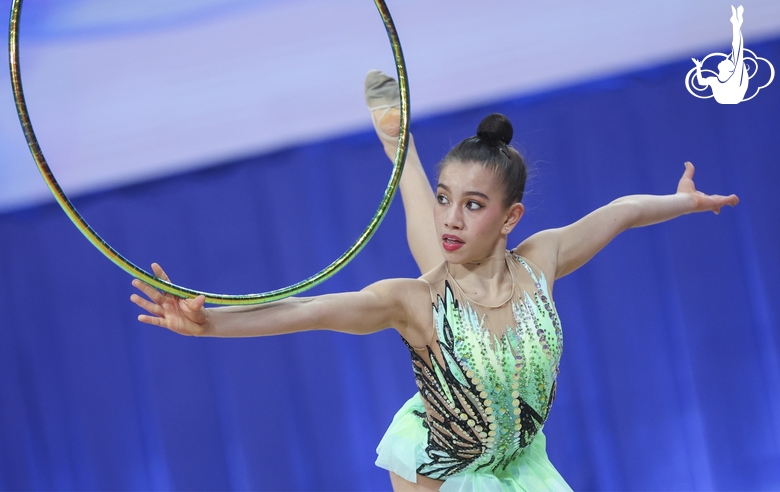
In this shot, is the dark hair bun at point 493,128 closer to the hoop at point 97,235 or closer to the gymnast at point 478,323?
the gymnast at point 478,323

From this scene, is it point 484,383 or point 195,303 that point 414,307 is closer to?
point 484,383

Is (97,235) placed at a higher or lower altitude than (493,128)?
lower

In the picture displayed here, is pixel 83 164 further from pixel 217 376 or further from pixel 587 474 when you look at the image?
pixel 587 474

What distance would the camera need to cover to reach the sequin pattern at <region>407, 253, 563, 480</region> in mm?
1635

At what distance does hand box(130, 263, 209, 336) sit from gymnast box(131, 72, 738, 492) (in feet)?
0.63

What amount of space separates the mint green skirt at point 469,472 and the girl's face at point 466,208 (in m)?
0.48

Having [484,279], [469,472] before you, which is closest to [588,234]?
[484,279]

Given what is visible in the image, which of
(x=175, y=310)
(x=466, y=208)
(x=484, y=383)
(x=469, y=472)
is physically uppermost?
(x=466, y=208)

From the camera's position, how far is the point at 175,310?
134cm

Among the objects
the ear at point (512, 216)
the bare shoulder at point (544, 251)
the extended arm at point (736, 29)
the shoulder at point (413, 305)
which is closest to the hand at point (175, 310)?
the shoulder at point (413, 305)

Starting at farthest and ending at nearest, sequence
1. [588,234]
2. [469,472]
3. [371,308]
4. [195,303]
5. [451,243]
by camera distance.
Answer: [588,234]
[469,472]
[451,243]
[371,308]
[195,303]

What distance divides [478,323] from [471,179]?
0.97 ft

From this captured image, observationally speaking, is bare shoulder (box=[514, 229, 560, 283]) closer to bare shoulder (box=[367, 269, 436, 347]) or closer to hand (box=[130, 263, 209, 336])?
bare shoulder (box=[367, 269, 436, 347])

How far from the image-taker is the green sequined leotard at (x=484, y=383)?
164 centimetres
